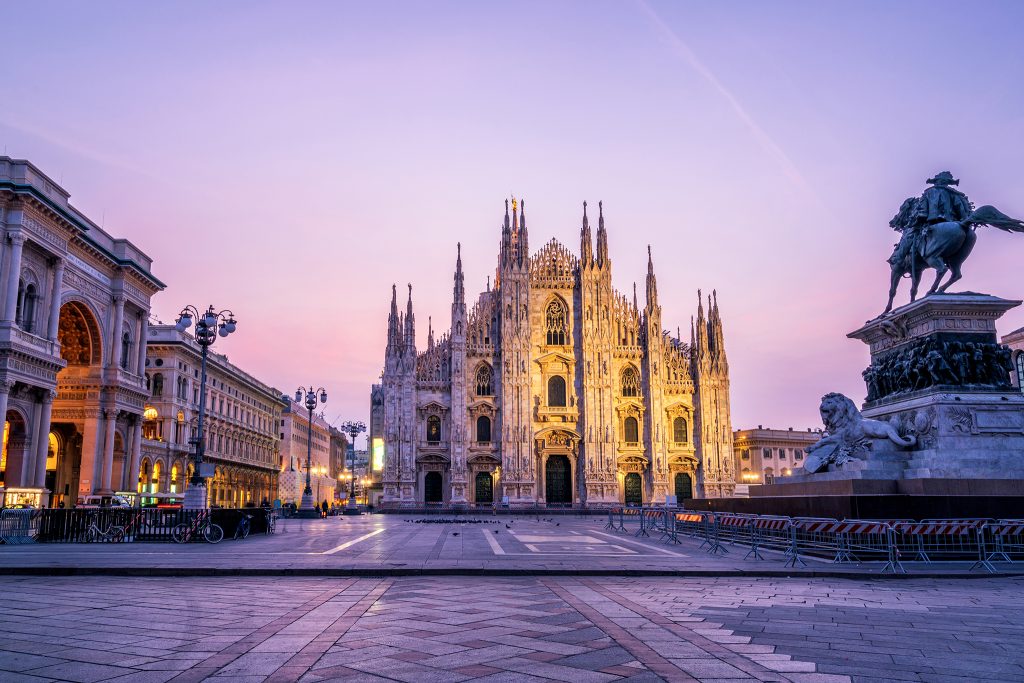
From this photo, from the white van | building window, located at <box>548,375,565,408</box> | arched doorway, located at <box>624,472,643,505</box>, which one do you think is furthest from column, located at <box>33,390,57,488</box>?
arched doorway, located at <box>624,472,643,505</box>

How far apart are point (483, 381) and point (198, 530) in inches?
1562

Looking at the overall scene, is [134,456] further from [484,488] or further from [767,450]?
[767,450]

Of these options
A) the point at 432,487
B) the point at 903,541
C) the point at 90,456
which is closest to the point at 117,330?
the point at 90,456

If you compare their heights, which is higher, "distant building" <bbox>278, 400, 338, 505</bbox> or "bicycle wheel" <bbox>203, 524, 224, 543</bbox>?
"distant building" <bbox>278, 400, 338, 505</bbox>

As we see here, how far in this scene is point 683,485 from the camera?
194 ft

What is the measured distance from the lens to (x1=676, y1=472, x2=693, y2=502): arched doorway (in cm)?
5909

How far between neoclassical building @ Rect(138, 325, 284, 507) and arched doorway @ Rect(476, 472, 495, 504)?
1612 centimetres

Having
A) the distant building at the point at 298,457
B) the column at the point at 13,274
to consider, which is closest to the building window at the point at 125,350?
the column at the point at 13,274

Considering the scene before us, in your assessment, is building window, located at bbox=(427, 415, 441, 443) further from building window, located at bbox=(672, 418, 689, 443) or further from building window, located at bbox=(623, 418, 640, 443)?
building window, located at bbox=(672, 418, 689, 443)

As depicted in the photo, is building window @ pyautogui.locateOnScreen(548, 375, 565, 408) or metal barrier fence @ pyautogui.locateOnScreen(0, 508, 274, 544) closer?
metal barrier fence @ pyautogui.locateOnScreen(0, 508, 274, 544)

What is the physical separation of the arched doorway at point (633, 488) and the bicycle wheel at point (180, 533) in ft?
139

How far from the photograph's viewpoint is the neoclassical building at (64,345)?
31.0 metres

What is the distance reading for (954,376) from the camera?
15.9 metres

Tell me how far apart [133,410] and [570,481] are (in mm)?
31210
